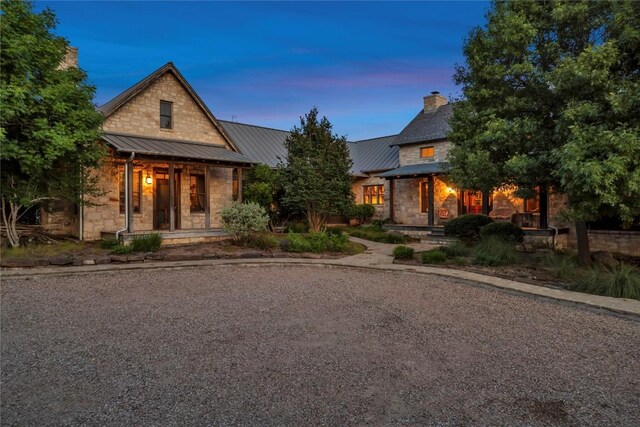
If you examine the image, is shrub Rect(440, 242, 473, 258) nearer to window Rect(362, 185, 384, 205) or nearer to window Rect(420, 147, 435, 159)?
window Rect(420, 147, 435, 159)

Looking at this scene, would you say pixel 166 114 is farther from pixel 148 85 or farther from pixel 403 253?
pixel 403 253

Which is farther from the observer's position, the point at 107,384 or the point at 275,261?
the point at 275,261

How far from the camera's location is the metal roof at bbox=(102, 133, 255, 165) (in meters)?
13.0

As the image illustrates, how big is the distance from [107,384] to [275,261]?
24.7 ft

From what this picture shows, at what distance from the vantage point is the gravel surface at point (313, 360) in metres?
3.05

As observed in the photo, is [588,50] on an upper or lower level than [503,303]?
upper

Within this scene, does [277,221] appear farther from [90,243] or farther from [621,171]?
[621,171]

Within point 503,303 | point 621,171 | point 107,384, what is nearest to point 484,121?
point 621,171

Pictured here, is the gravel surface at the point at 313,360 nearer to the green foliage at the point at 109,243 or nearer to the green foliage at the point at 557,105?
the green foliage at the point at 557,105

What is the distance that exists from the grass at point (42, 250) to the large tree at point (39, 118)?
0.91m

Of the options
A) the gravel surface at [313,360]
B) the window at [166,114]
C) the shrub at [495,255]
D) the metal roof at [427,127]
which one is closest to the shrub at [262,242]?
the gravel surface at [313,360]

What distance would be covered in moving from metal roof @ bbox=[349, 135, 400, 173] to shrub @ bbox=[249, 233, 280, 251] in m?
12.1

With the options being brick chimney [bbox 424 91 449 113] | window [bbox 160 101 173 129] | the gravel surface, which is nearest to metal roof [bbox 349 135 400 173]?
brick chimney [bbox 424 91 449 113]

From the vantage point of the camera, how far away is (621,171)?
667cm
